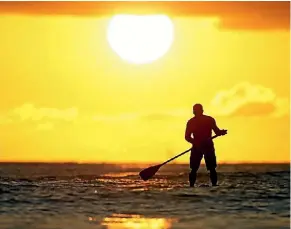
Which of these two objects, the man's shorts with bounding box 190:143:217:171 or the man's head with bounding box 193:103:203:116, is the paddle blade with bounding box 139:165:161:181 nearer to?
the man's shorts with bounding box 190:143:217:171

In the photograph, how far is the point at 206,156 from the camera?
16.2 metres

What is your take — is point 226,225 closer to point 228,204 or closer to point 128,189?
point 228,204

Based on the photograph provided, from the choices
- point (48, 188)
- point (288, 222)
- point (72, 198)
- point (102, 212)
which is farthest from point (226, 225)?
point (48, 188)

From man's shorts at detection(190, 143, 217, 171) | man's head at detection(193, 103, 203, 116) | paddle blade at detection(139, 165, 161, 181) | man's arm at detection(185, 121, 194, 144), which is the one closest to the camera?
man's head at detection(193, 103, 203, 116)

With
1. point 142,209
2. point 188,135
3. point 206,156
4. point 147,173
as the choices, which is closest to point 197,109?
point 188,135

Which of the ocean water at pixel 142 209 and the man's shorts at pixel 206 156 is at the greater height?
the man's shorts at pixel 206 156

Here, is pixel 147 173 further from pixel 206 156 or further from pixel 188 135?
pixel 206 156

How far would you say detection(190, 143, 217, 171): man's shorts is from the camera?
52.8 feet

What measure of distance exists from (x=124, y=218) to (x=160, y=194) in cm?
596

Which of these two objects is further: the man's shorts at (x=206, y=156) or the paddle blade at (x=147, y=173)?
the paddle blade at (x=147, y=173)

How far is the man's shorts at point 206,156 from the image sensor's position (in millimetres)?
16094

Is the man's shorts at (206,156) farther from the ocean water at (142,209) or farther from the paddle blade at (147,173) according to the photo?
the paddle blade at (147,173)

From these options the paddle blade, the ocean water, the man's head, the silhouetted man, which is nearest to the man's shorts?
the silhouetted man

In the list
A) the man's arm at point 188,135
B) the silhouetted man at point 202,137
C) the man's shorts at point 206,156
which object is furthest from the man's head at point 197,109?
the man's shorts at point 206,156
